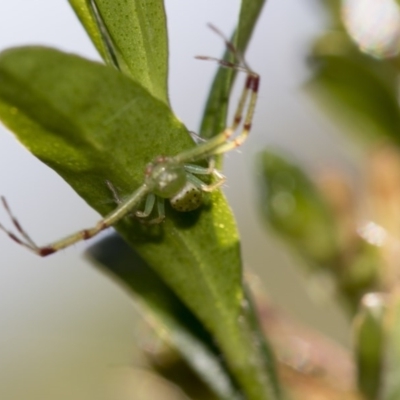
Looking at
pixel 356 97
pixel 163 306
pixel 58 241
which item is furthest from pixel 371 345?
pixel 356 97

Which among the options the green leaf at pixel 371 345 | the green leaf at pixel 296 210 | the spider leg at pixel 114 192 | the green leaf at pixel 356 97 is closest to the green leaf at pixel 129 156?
the spider leg at pixel 114 192

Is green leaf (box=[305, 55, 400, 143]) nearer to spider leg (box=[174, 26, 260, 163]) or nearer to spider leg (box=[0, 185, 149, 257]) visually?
spider leg (box=[174, 26, 260, 163])

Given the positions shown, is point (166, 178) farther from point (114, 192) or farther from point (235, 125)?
point (235, 125)

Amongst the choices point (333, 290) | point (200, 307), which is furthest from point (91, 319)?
point (200, 307)

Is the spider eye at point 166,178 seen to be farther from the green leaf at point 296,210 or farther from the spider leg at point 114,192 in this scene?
the green leaf at point 296,210

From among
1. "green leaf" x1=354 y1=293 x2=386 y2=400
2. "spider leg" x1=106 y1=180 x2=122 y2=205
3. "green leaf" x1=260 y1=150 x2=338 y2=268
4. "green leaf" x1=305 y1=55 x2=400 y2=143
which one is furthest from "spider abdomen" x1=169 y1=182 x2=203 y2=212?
"green leaf" x1=305 y1=55 x2=400 y2=143
